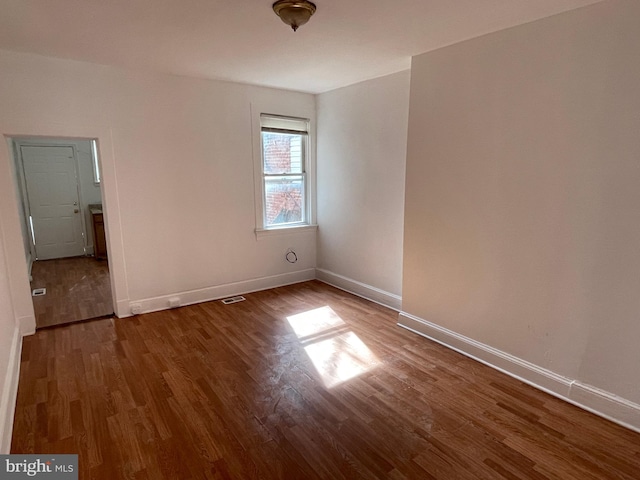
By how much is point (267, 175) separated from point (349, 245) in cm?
139

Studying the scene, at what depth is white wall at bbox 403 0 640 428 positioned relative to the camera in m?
2.09

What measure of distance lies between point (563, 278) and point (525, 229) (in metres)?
0.40

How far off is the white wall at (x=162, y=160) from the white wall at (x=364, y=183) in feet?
2.10

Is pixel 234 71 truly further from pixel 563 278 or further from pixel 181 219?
pixel 563 278

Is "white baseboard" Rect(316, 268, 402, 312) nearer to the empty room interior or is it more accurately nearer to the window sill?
the empty room interior

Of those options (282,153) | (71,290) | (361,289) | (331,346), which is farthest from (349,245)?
(71,290)

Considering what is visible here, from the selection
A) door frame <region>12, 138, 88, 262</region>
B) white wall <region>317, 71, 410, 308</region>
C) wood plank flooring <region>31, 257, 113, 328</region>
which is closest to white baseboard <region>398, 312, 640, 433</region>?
white wall <region>317, 71, 410, 308</region>

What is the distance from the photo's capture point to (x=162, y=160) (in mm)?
3781

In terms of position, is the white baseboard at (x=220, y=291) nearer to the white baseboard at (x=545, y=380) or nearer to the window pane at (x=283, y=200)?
the window pane at (x=283, y=200)

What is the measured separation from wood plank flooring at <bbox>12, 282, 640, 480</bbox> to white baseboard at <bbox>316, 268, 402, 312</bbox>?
23.9 inches

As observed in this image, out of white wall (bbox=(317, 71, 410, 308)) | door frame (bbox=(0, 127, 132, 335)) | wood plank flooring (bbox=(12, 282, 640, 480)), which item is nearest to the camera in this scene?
wood plank flooring (bbox=(12, 282, 640, 480))

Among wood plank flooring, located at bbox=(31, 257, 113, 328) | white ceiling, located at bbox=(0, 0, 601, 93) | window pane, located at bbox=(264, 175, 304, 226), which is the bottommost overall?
wood plank flooring, located at bbox=(31, 257, 113, 328)

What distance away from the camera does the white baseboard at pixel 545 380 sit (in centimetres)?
217

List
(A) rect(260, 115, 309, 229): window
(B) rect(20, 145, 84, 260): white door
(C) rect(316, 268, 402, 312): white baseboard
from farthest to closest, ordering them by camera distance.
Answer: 1. (B) rect(20, 145, 84, 260): white door
2. (A) rect(260, 115, 309, 229): window
3. (C) rect(316, 268, 402, 312): white baseboard
